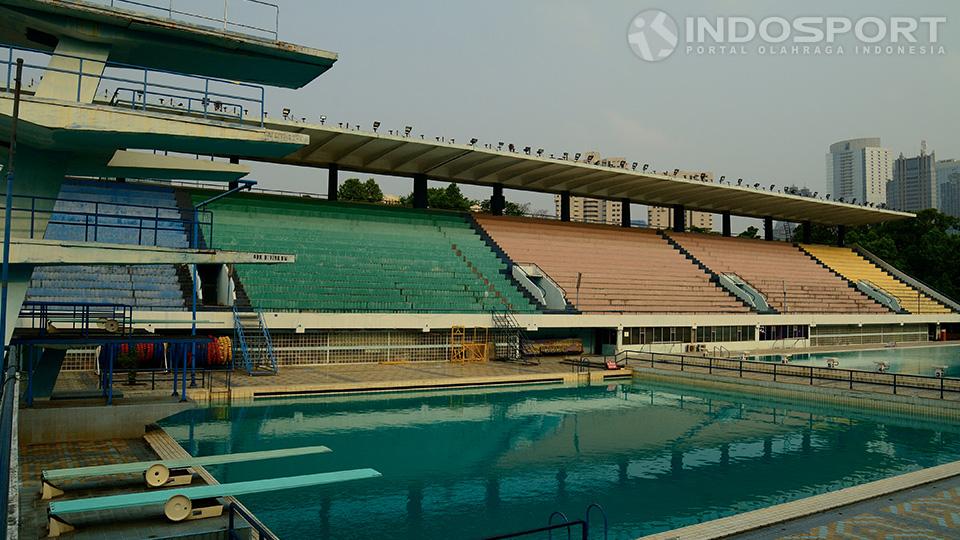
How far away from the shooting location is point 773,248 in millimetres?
56625

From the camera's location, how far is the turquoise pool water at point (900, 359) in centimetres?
3244

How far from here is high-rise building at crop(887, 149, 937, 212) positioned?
606 feet

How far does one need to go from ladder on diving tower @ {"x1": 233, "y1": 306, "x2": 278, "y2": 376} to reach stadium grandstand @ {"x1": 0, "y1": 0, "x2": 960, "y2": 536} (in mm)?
92

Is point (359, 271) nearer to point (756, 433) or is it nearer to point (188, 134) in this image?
point (756, 433)

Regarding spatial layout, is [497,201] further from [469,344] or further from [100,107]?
[100,107]

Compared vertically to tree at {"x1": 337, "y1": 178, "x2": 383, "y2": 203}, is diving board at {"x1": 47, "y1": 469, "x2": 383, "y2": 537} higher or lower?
lower

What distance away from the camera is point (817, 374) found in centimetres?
2555

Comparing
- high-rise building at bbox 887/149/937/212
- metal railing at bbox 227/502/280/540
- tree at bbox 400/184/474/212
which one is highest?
high-rise building at bbox 887/149/937/212

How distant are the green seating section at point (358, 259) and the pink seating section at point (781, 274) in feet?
62.3

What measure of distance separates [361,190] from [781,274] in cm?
→ 5694

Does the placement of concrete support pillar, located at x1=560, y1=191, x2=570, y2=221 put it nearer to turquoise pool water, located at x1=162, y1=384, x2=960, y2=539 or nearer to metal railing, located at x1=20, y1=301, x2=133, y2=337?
turquoise pool water, located at x1=162, y1=384, x2=960, y2=539

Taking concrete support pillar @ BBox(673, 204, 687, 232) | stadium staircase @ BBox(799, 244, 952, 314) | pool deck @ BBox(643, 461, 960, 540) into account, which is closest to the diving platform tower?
pool deck @ BBox(643, 461, 960, 540)

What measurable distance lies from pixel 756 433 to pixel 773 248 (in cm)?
→ 4190

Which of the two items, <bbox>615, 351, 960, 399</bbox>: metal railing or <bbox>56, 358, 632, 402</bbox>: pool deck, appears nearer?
<bbox>56, 358, 632, 402</bbox>: pool deck
